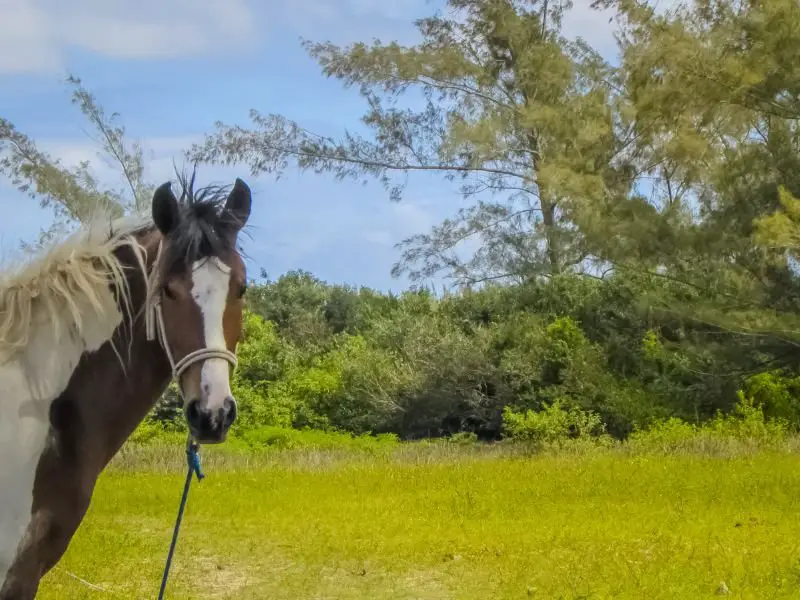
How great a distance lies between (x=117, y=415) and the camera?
2.90 meters

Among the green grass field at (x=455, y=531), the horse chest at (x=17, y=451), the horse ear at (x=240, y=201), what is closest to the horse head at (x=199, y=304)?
the horse ear at (x=240, y=201)

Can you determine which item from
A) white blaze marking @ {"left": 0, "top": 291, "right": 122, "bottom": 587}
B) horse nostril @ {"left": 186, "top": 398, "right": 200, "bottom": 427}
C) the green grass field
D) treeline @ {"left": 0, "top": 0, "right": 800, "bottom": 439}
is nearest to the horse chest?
white blaze marking @ {"left": 0, "top": 291, "right": 122, "bottom": 587}

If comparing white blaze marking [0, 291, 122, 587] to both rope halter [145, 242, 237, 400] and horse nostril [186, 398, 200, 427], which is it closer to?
rope halter [145, 242, 237, 400]

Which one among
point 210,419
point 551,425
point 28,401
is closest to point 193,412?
point 210,419

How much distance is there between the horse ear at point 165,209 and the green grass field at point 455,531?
13.4 ft

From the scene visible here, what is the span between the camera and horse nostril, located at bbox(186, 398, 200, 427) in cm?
258

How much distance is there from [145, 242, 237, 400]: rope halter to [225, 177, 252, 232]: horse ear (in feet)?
0.86

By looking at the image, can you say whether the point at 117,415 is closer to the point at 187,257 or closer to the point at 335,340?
the point at 187,257

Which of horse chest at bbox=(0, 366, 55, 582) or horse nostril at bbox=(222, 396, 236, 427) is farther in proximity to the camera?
horse chest at bbox=(0, 366, 55, 582)

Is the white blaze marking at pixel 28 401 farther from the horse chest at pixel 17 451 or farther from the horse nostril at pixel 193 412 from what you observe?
the horse nostril at pixel 193 412

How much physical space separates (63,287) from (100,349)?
0.72ft

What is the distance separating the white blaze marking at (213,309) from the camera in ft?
8.62

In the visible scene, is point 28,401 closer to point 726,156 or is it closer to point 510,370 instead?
point 726,156

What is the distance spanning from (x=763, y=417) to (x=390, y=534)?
10397mm
